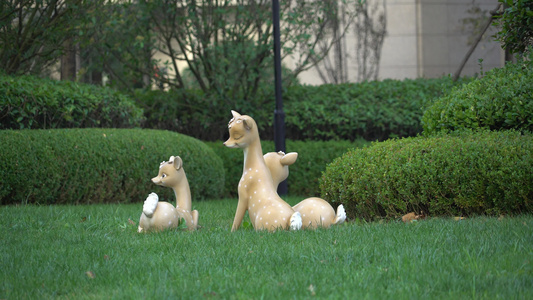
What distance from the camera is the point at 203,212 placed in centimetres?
761

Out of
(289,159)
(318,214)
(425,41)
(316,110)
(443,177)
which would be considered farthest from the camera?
(425,41)

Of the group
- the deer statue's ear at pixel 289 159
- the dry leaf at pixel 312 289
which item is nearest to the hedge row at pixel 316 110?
the deer statue's ear at pixel 289 159

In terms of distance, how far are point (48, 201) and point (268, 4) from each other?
6902 millimetres

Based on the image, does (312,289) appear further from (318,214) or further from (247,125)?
(247,125)

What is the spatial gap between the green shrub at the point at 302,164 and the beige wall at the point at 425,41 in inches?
389

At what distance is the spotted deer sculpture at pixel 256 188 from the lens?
520 centimetres

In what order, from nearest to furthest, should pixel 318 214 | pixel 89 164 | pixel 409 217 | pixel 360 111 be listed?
pixel 318 214
pixel 409 217
pixel 89 164
pixel 360 111

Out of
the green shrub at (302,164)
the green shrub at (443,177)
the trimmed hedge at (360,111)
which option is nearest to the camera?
the green shrub at (443,177)

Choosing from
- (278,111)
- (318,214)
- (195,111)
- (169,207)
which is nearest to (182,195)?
(169,207)

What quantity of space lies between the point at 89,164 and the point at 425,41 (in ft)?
52.5

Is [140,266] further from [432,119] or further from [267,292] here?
[432,119]

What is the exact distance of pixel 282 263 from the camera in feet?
13.0

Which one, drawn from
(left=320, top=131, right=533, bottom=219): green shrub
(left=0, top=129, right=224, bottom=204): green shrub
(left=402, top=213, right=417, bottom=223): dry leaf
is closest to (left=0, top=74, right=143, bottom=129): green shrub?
(left=0, top=129, right=224, bottom=204): green shrub

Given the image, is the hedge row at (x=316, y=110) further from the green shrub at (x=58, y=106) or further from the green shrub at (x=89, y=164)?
the green shrub at (x=89, y=164)
